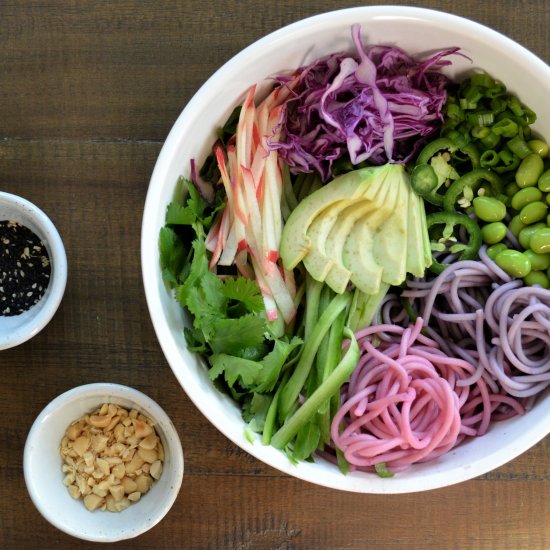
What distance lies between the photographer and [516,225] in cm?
173

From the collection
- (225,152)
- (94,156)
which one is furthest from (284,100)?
(94,156)

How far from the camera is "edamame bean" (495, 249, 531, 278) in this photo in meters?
1.69

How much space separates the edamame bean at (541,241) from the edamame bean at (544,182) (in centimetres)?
9

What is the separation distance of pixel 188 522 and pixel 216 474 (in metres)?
0.16

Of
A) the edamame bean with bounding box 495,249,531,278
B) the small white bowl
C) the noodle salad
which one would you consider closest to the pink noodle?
the noodle salad

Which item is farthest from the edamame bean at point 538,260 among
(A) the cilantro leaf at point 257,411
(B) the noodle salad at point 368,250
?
(A) the cilantro leaf at point 257,411

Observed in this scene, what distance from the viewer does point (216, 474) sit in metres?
1.94

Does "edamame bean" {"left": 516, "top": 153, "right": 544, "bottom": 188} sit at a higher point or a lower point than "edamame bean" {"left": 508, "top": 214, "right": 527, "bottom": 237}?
higher

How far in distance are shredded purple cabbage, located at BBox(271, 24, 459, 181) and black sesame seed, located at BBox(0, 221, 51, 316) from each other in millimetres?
675

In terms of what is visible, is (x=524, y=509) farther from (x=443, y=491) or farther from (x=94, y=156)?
(x=94, y=156)

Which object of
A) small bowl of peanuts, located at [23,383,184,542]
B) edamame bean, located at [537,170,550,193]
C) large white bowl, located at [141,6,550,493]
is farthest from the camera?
small bowl of peanuts, located at [23,383,184,542]

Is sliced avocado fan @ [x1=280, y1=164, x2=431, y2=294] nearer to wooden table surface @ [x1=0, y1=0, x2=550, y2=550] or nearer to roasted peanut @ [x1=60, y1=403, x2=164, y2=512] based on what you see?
wooden table surface @ [x1=0, y1=0, x2=550, y2=550]

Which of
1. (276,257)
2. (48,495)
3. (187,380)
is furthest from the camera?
(48,495)

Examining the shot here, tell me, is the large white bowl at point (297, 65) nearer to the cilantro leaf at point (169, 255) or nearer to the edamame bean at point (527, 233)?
the cilantro leaf at point (169, 255)
